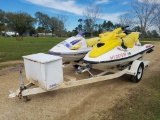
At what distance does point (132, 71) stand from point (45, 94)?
2786mm

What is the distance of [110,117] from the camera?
383 centimetres

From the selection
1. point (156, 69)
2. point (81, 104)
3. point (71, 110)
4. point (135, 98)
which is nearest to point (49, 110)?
point (71, 110)

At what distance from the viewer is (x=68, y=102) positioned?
4.51 metres

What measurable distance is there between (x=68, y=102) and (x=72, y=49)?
2.23 meters

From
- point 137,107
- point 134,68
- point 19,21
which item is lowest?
point 137,107

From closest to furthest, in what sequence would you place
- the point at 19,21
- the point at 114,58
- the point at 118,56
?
the point at 114,58, the point at 118,56, the point at 19,21

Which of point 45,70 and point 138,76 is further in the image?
point 138,76

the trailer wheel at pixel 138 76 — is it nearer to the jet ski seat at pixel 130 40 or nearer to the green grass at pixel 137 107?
the green grass at pixel 137 107

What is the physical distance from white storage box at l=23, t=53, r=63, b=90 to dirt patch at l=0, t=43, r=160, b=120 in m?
0.55

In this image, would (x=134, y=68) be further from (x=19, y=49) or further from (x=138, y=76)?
(x=19, y=49)

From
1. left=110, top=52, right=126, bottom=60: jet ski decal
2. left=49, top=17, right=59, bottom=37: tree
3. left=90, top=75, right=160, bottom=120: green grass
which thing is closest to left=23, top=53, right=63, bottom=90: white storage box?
left=90, top=75, right=160, bottom=120: green grass

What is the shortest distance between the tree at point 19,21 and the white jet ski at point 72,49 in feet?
238

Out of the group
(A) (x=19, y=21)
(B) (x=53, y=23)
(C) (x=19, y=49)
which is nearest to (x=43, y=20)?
(B) (x=53, y=23)

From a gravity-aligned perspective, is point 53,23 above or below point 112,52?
above
